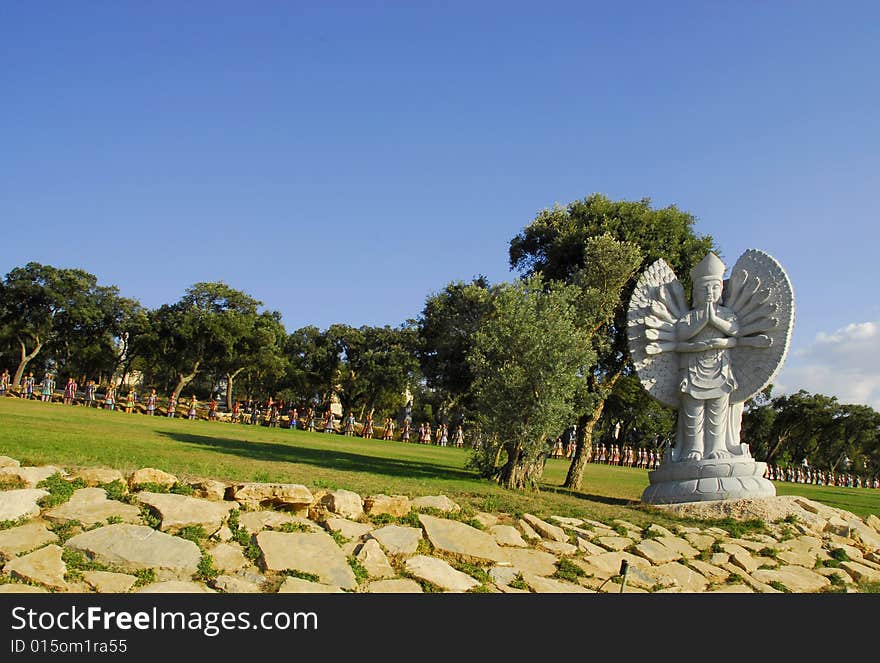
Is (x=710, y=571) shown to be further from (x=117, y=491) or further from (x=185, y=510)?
(x=117, y=491)

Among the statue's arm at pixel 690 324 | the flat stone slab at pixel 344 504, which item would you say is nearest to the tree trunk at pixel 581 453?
the statue's arm at pixel 690 324

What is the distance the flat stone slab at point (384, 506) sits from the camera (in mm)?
9695

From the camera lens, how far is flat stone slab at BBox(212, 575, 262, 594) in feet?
22.1

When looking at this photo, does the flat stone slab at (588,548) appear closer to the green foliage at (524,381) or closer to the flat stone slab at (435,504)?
the flat stone slab at (435,504)

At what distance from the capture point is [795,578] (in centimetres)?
1059

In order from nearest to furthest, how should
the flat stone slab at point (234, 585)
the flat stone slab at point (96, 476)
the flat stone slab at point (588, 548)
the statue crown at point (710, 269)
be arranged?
the flat stone slab at point (234, 585), the flat stone slab at point (96, 476), the flat stone slab at point (588, 548), the statue crown at point (710, 269)

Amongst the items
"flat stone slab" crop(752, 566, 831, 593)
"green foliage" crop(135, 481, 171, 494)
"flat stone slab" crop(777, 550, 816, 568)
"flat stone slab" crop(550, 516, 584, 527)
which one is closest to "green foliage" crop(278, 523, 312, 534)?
"green foliage" crop(135, 481, 171, 494)

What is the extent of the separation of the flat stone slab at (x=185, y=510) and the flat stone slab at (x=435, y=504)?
288 centimetres

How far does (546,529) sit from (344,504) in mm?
3190

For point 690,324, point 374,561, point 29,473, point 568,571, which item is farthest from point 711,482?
point 29,473

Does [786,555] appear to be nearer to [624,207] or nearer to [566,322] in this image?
[566,322]
